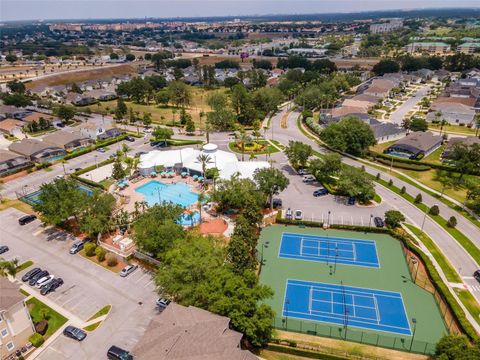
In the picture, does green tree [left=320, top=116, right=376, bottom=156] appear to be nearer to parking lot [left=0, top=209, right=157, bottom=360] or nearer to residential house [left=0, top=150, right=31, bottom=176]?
parking lot [left=0, top=209, right=157, bottom=360]

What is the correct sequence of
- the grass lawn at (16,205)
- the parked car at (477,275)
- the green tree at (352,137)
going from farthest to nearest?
the green tree at (352,137)
the grass lawn at (16,205)
the parked car at (477,275)

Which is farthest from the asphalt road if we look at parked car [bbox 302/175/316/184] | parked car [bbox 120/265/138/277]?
parked car [bbox 120/265/138/277]

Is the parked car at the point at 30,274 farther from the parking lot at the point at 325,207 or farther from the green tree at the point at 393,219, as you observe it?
the green tree at the point at 393,219

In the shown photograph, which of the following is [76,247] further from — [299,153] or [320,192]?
[299,153]

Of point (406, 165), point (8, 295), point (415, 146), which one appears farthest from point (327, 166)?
point (8, 295)

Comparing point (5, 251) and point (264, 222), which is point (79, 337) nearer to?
point (5, 251)

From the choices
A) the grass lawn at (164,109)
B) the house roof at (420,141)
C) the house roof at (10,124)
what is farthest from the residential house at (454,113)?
the house roof at (10,124)
